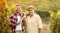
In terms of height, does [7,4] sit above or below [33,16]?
above

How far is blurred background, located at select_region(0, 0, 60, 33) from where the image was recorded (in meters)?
2.73

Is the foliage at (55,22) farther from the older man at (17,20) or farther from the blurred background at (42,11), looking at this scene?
the older man at (17,20)

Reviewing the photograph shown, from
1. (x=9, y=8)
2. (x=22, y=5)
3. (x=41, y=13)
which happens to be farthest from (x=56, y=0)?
(x=9, y=8)

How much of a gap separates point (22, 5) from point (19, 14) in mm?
141

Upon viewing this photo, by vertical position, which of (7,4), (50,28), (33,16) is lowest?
(50,28)

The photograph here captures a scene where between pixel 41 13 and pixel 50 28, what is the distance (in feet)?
0.83

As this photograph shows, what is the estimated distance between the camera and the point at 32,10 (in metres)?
2.74

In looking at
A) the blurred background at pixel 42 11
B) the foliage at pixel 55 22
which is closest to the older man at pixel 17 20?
the blurred background at pixel 42 11

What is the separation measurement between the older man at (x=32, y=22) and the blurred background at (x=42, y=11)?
6cm

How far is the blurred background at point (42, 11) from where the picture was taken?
8.97ft

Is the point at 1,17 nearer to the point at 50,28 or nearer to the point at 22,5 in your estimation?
the point at 22,5

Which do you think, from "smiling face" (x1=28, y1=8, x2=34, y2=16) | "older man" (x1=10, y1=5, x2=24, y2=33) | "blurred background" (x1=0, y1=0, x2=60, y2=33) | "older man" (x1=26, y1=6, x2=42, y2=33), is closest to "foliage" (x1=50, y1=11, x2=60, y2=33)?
"blurred background" (x1=0, y1=0, x2=60, y2=33)

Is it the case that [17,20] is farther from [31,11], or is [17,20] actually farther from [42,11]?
[42,11]

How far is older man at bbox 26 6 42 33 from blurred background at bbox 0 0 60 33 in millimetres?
58
